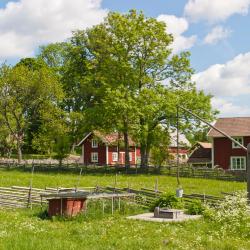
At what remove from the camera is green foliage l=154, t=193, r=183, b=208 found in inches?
953

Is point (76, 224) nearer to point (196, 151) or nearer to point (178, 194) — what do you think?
point (178, 194)

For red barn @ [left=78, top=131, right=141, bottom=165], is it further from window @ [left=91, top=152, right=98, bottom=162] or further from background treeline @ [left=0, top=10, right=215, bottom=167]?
background treeline @ [left=0, top=10, right=215, bottom=167]

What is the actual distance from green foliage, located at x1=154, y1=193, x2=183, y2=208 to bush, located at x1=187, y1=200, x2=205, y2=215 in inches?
21.9

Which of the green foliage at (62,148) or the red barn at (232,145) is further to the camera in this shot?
the green foliage at (62,148)

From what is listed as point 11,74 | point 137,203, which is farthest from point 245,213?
point 11,74

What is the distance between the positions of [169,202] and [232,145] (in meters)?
37.0

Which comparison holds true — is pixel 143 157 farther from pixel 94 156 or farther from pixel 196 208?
pixel 196 208

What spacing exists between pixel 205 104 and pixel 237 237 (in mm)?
36872

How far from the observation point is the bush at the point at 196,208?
23547mm

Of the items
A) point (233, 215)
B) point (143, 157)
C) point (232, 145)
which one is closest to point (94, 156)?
point (143, 157)

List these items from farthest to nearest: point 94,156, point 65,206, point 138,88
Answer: point 94,156, point 138,88, point 65,206

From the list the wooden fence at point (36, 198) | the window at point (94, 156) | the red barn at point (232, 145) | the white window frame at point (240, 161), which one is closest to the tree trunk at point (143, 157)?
the red barn at point (232, 145)

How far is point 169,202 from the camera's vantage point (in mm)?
24344

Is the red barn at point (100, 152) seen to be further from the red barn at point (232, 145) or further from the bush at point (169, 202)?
the bush at point (169, 202)
